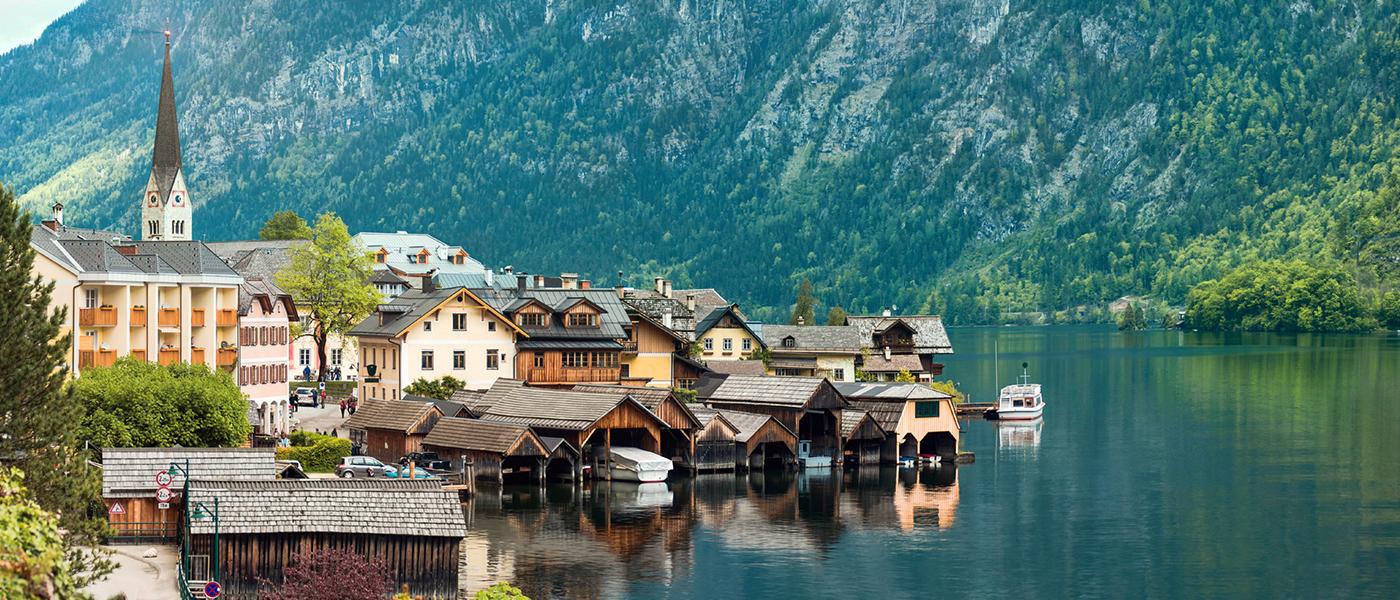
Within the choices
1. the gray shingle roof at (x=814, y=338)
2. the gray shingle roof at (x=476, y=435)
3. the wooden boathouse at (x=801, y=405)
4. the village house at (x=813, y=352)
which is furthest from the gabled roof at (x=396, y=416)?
the gray shingle roof at (x=814, y=338)

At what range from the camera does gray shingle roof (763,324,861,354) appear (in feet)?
549

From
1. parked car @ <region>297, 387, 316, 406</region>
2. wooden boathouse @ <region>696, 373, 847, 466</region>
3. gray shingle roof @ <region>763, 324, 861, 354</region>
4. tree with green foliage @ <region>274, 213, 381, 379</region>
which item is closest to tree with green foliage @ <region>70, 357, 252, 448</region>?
wooden boathouse @ <region>696, 373, 847, 466</region>

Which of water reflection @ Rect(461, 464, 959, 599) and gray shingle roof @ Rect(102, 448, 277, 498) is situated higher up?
gray shingle roof @ Rect(102, 448, 277, 498)

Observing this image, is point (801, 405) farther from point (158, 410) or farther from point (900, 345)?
point (900, 345)

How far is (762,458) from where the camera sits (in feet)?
380

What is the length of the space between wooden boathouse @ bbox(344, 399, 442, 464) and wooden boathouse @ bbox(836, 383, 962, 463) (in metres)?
26.3

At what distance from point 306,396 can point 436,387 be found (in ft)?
74.7

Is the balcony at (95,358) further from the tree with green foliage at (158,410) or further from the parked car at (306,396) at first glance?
the parked car at (306,396)

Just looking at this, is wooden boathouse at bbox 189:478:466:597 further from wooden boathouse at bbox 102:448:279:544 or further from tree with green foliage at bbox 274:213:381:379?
tree with green foliage at bbox 274:213:381:379

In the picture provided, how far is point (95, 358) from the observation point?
106438 millimetres

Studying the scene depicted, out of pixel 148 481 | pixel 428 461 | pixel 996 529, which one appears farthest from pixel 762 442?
pixel 148 481

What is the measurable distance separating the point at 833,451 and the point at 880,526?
2432 centimetres

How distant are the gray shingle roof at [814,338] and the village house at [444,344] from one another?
125 ft

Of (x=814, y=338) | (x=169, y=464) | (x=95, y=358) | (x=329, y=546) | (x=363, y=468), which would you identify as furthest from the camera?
(x=814, y=338)
